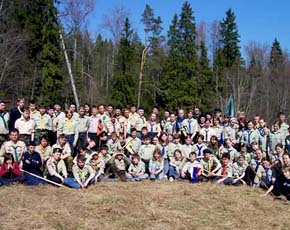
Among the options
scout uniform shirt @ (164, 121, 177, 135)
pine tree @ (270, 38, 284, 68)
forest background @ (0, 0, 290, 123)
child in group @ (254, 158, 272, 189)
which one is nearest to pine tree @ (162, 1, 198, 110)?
forest background @ (0, 0, 290, 123)

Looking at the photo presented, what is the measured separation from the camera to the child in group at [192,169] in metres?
11.4

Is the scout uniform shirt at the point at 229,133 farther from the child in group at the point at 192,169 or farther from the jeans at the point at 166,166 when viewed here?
the jeans at the point at 166,166

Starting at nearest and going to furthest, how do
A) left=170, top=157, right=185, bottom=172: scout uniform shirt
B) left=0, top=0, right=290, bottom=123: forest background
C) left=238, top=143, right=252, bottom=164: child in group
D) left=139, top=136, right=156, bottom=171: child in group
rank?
left=238, top=143, right=252, bottom=164: child in group, left=170, top=157, right=185, bottom=172: scout uniform shirt, left=139, top=136, right=156, bottom=171: child in group, left=0, top=0, right=290, bottom=123: forest background

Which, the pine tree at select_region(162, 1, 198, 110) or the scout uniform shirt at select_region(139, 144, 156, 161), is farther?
the pine tree at select_region(162, 1, 198, 110)

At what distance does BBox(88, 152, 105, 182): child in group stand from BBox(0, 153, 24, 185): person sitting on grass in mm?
1646

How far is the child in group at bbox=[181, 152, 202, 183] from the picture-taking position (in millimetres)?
11375

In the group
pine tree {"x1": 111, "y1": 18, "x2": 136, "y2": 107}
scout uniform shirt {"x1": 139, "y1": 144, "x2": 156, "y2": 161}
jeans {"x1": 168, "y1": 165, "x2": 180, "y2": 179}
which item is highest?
pine tree {"x1": 111, "y1": 18, "x2": 136, "y2": 107}

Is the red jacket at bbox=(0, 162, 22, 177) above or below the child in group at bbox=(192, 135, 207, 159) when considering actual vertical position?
below

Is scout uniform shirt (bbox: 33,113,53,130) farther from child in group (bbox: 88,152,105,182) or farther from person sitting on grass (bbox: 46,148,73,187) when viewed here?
child in group (bbox: 88,152,105,182)

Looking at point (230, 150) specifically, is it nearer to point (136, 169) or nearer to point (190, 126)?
point (190, 126)

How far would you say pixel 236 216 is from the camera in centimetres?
810

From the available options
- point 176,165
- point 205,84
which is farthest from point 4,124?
point 205,84

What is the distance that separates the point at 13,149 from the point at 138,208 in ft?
12.0

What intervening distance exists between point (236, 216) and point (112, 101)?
→ 27040 mm
